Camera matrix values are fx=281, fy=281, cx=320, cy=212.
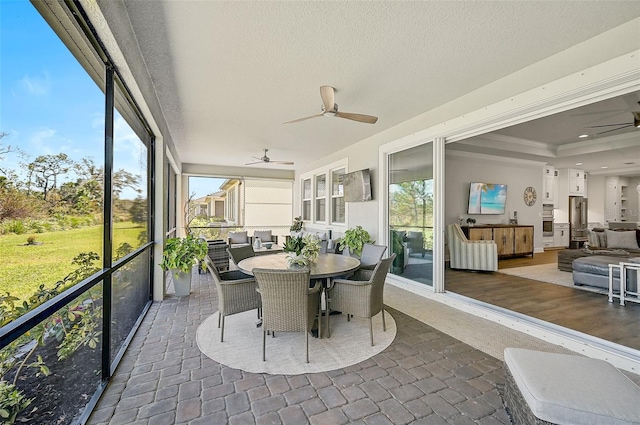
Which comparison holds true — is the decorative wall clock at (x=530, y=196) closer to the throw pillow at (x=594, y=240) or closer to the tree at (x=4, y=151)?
the throw pillow at (x=594, y=240)

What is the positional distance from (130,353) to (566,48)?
498cm

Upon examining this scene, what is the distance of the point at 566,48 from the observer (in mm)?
2619

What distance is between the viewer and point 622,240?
6141 mm

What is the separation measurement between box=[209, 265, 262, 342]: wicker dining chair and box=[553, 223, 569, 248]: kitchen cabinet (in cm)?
1053

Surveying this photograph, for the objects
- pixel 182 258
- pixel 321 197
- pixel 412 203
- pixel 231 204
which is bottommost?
pixel 182 258

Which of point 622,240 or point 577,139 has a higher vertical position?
point 577,139

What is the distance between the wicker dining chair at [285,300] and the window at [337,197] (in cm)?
448

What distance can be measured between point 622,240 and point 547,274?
6.90ft

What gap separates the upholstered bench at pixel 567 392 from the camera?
1397mm

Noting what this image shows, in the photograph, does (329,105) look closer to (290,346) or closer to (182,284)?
(290,346)

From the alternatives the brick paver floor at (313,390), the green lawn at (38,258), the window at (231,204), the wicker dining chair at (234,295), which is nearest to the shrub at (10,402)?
the green lawn at (38,258)

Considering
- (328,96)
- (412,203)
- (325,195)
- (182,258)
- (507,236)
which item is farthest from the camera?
(325,195)

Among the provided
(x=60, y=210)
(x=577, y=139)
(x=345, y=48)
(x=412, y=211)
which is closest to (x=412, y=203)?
(x=412, y=211)

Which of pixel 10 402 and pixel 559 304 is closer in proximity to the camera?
pixel 10 402
